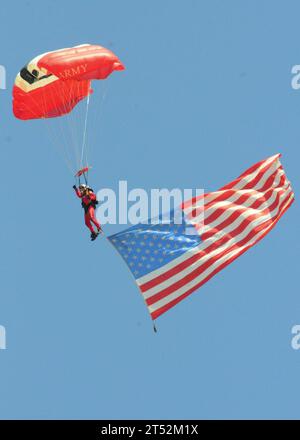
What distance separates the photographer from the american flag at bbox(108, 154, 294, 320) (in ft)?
92.4

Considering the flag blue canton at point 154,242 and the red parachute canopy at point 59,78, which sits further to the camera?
the flag blue canton at point 154,242

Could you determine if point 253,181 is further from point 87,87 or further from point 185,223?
point 87,87

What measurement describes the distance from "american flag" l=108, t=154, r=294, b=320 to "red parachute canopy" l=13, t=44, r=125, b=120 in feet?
12.1

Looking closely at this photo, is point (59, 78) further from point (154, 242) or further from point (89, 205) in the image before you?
point (154, 242)

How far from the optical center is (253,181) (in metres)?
30.4

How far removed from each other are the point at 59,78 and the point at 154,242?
15.4 feet

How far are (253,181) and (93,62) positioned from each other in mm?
5689

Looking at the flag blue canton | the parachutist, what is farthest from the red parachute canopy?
the flag blue canton

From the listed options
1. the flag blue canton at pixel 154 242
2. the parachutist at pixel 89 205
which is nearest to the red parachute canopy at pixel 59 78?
the parachutist at pixel 89 205

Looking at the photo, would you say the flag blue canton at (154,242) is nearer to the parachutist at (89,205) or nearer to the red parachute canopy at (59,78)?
the parachutist at (89,205)

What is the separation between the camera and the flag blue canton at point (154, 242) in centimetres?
2823

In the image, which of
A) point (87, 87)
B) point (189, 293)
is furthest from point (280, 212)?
point (87, 87)

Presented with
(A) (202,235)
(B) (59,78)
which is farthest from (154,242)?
(B) (59,78)

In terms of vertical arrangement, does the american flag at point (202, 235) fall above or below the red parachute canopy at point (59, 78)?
below
